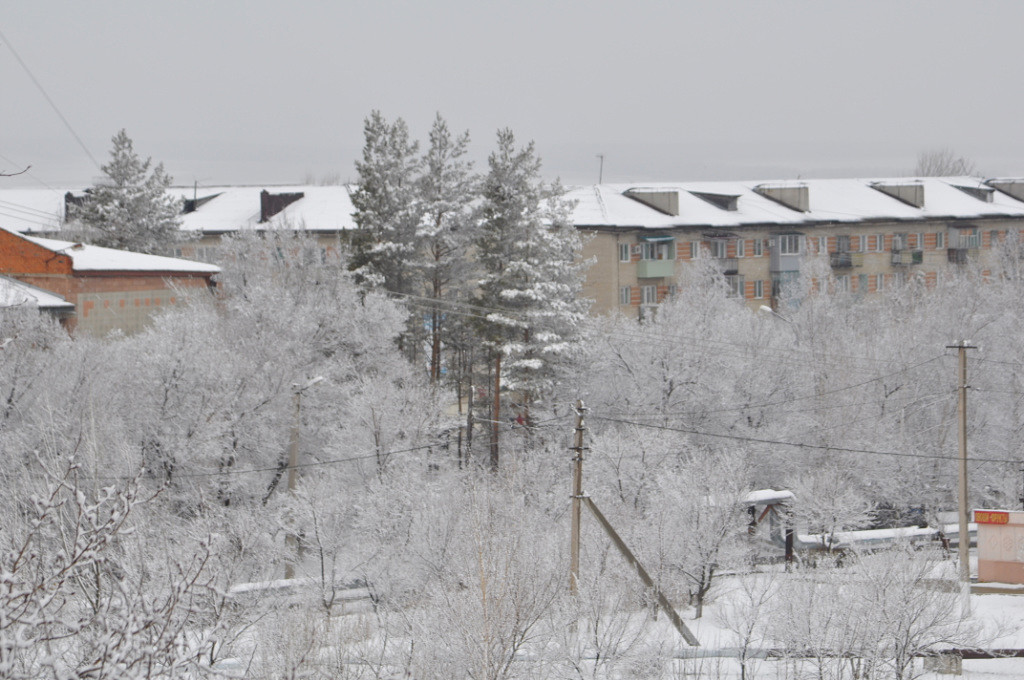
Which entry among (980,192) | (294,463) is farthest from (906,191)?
(294,463)

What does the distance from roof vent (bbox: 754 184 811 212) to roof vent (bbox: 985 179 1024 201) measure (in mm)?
12843

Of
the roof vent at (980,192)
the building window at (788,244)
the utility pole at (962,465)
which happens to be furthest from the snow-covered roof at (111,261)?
the roof vent at (980,192)

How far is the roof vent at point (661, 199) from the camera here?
4505 cm

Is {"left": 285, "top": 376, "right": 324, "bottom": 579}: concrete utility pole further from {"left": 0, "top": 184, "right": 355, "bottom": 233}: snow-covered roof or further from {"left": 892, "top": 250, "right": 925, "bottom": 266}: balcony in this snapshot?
{"left": 892, "top": 250, "right": 925, "bottom": 266}: balcony

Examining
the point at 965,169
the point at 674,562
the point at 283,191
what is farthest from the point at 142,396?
the point at 965,169

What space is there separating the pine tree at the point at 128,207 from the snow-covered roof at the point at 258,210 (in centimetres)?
270

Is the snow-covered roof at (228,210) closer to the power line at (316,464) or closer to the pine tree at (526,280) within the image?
the pine tree at (526,280)

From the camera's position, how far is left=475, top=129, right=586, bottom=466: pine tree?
1161 inches

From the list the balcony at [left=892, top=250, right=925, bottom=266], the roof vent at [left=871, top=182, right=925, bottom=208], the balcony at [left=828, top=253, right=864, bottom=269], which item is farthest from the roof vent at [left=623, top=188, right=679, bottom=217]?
the roof vent at [left=871, top=182, right=925, bottom=208]

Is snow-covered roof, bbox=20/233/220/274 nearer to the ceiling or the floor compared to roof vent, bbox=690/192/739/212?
nearer to the floor

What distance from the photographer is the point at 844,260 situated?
47.2 metres

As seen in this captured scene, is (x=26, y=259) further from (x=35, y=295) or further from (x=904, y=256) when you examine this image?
(x=904, y=256)

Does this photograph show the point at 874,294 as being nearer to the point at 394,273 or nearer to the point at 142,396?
the point at 394,273

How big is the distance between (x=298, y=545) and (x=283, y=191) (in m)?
29.1
